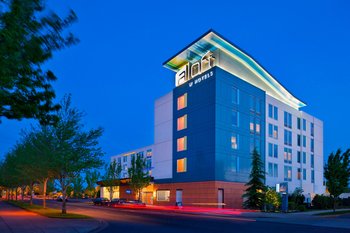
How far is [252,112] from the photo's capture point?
58.8 m

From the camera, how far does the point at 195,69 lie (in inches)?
2341

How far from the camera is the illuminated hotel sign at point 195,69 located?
184 feet

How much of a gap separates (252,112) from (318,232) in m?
38.6

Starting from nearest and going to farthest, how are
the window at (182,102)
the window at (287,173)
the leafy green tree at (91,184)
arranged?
the window at (182,102), the window at (287,173), the leafy green tree at (91,184)

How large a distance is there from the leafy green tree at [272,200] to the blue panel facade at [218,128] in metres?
8.34

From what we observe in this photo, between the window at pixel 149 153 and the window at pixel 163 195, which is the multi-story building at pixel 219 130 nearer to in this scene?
the window at pixel 163 195

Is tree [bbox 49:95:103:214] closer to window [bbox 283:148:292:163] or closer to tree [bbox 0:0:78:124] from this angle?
tree [bbox 0:0:78:124]

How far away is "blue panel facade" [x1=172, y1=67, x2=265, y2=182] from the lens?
171 feet

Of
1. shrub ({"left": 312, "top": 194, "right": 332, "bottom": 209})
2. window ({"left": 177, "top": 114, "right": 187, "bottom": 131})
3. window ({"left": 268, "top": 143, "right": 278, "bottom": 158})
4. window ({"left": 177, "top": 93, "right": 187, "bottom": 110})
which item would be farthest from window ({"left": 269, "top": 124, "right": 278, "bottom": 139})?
window ({"left": 177, "top": 93, "right": 187, "bottom": 110})

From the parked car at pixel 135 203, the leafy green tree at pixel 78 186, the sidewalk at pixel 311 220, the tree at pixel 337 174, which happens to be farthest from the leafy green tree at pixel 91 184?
the sidewalk at pixel 311 220

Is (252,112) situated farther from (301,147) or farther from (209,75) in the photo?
(301,147)

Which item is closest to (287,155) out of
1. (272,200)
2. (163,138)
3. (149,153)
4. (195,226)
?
(163,138)

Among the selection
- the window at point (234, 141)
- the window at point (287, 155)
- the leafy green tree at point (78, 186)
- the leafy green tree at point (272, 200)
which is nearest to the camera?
the leafy green tree at point (272, 200)

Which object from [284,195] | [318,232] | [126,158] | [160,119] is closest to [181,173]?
[160,119]
